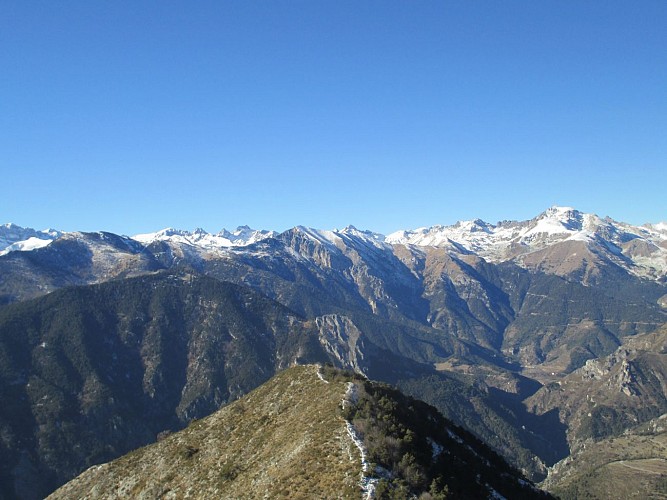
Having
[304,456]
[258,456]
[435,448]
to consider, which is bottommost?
[258,456]

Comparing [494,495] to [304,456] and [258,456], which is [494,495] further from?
[258,456]

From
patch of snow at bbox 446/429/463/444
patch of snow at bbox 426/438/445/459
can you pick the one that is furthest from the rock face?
patch of snow at bbox 446/429/463/444

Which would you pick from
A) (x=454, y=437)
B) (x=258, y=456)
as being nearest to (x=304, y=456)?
(x=258, y=456)

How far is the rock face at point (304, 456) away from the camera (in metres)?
61.0

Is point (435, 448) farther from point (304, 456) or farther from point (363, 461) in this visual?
point (304, 456)

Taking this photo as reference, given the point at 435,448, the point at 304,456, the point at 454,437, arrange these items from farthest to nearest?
1. the point at 454,437
2. the point at 435,448
3. the point at 304,456

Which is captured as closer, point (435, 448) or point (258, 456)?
point (435, 448)

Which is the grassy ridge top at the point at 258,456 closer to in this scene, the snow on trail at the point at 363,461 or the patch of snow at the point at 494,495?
the snow on trail at the point at 363,461

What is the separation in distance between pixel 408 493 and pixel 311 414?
26819mm

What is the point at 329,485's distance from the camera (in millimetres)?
58406

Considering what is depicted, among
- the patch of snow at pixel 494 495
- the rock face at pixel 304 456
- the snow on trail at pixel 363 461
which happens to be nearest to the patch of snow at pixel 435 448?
the rock face at pixel 304 456

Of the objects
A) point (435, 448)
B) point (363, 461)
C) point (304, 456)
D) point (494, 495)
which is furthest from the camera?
point (435, 448)

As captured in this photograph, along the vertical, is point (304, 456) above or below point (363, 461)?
below

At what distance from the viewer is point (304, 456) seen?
6706 centimetres
